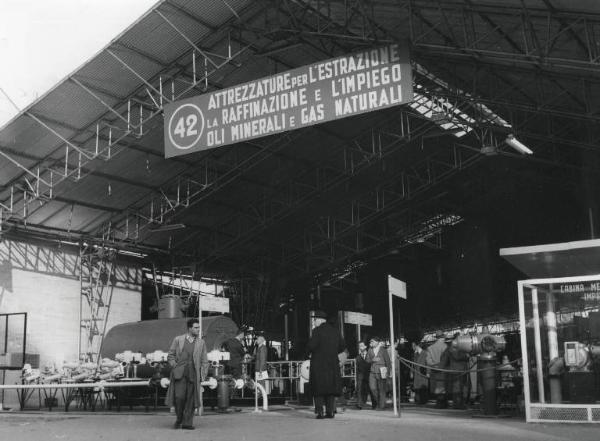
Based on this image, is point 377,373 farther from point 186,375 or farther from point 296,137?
point 296,137

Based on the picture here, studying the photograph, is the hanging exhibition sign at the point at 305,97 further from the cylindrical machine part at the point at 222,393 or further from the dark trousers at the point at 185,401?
the cylindrical machine part at the point at 222,393

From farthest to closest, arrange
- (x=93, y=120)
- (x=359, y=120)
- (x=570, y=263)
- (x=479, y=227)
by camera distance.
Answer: (x=479, y=227) < (x=359, y=120) < (x=93, y=120) < (x=570, y=263)

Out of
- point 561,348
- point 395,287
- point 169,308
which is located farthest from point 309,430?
point 169,308

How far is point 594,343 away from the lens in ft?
35.1

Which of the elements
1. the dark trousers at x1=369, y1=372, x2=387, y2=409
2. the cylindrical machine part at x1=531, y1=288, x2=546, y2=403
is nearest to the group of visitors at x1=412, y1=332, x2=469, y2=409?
the dark trousers at x1=369, y1=372, x2=387, y2=409

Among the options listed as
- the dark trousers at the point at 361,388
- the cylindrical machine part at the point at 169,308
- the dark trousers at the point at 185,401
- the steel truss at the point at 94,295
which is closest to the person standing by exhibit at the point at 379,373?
the dark trousers at the point at 361,388

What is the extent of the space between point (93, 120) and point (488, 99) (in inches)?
412

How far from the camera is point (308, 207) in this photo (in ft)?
89.1

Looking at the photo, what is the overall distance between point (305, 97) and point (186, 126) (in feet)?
7.39

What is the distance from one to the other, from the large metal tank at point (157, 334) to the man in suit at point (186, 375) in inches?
323

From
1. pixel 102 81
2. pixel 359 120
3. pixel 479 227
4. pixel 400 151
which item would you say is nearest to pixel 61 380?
pixel 102 81

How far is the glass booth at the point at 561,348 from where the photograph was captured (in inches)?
419

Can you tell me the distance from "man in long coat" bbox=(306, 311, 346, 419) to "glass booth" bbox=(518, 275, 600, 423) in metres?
2.93

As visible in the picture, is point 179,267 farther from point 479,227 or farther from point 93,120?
point 479,227
